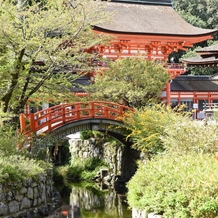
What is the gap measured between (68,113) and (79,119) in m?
0.83

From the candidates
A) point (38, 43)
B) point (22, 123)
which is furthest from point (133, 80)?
point (38, 43)

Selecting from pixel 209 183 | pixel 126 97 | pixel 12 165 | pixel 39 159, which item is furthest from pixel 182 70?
pixel 209 183

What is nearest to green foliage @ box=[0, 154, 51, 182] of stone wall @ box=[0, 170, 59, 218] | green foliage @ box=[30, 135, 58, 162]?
stone wall @ box=[0, 170, 59, 218]

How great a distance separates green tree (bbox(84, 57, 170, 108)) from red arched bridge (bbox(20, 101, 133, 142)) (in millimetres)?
548

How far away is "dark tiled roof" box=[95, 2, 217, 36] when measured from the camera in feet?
80.4

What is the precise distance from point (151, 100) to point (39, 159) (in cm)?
742

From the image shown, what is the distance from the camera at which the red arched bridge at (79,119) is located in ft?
52.3

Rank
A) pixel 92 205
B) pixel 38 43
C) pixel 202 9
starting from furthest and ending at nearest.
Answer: pixel 202 9 < pixel 92 205 < pixel 38 43

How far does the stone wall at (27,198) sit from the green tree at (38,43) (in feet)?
8.46

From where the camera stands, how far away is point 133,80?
64.8 ft

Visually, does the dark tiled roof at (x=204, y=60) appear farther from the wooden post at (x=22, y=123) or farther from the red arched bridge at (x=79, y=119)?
the wooden post at (x=22, y=123)

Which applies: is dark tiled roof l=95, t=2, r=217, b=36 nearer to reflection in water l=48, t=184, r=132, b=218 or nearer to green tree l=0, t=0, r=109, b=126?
green tree l=0, t=0, r=109, b=126

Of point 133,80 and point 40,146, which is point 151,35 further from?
point 40,146

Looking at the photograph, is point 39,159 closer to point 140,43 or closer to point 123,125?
point 123,125
